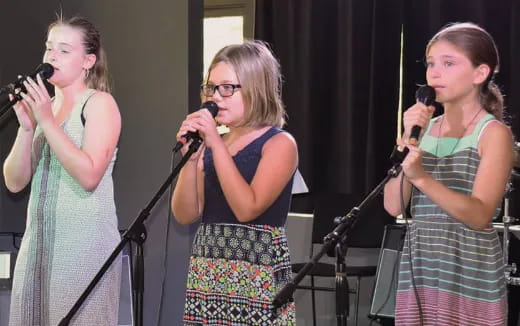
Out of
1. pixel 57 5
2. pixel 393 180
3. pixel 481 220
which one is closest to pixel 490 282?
pixel 481 220

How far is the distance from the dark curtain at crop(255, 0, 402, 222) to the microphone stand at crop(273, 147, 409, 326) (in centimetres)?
287

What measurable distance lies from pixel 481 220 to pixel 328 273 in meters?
2.54

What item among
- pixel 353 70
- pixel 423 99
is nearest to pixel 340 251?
pixel 423 99

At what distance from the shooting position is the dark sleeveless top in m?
2.03

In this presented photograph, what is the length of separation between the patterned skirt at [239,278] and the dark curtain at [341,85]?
291cm

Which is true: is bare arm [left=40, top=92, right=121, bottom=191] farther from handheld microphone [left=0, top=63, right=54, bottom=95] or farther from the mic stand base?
the mic stand base

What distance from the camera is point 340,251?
6.41ft

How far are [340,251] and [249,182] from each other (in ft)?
0.95

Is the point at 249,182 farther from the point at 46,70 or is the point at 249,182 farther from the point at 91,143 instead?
the point at 46,70

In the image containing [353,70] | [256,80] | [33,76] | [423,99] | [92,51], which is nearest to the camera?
[423,99]

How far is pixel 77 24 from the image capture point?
236 cm

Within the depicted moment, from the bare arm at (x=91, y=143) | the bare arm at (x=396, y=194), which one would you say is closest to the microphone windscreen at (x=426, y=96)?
the bare arm at (x=396, y=194)

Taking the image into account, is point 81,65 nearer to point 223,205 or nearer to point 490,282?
point 223,205

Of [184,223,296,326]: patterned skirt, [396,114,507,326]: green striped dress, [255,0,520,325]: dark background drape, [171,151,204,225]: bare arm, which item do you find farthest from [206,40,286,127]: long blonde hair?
[255,0,520,325]: dark background drape
